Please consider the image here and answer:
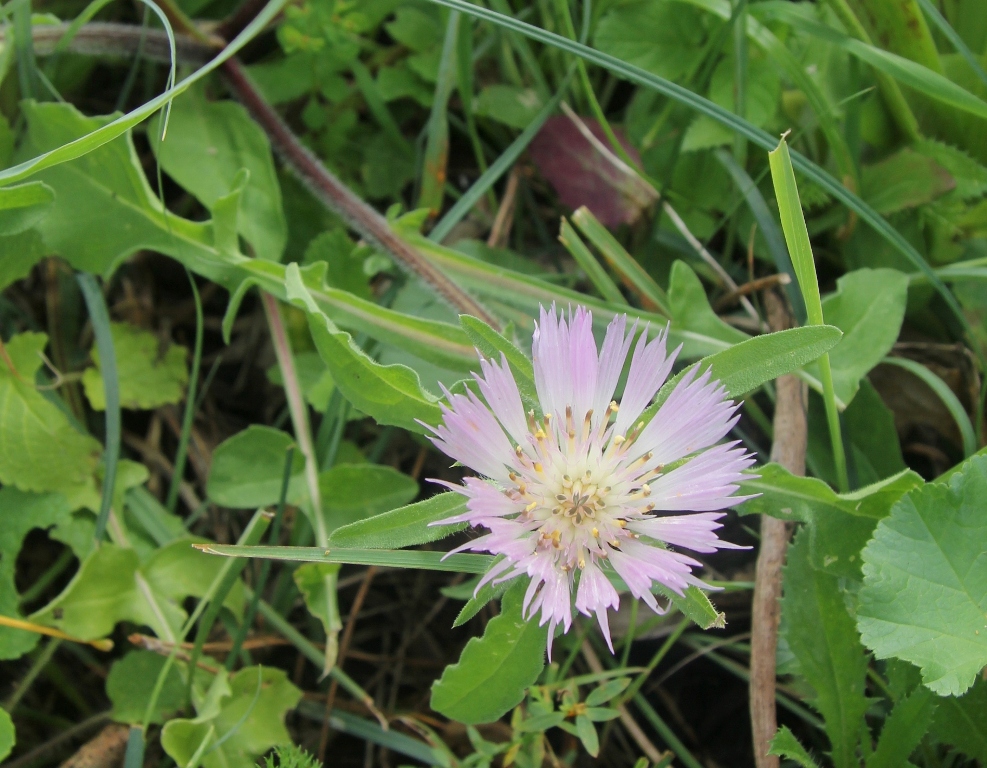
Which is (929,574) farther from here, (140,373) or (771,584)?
(140,373)

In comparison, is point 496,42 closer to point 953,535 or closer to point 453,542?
point 453,542

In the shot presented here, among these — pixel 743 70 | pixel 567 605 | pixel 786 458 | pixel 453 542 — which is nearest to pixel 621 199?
pixel 743 70

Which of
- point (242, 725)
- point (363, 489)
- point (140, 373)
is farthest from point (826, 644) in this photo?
point (140, 373)

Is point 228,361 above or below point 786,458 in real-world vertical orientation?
below

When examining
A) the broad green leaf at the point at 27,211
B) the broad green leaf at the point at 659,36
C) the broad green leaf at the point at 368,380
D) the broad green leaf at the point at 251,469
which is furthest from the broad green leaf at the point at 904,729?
the broad green leaf at the point at 27,211

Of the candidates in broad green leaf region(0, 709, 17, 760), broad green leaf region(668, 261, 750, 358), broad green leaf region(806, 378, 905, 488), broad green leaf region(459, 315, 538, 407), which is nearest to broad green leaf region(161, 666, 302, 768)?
broad green leaf region(0, 709, 17, 760)

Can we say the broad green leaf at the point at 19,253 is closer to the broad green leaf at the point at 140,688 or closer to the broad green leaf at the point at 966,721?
the broad green leaf at the point at 140,688
